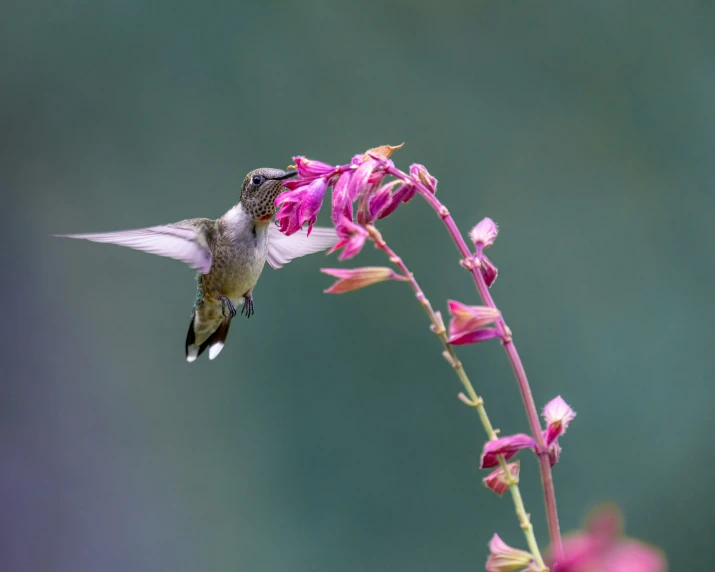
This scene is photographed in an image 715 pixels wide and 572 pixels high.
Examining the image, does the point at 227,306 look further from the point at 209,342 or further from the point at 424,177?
the point at 424,177

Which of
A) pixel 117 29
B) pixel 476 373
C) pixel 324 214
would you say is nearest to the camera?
pixel 476 373

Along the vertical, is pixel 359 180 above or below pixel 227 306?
above

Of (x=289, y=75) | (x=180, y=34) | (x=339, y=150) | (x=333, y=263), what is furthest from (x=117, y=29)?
(x=333, y=263)

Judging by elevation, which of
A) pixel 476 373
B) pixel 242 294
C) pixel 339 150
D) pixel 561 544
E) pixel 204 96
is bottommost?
pixel 476 373

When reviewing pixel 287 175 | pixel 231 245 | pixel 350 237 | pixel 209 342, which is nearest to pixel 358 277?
pixel 350 237

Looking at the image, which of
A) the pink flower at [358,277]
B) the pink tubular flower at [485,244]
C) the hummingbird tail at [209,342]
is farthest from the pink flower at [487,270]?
the hummingbird tail at [209,342]

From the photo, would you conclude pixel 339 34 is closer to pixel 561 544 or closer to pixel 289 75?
pixel 289 75
